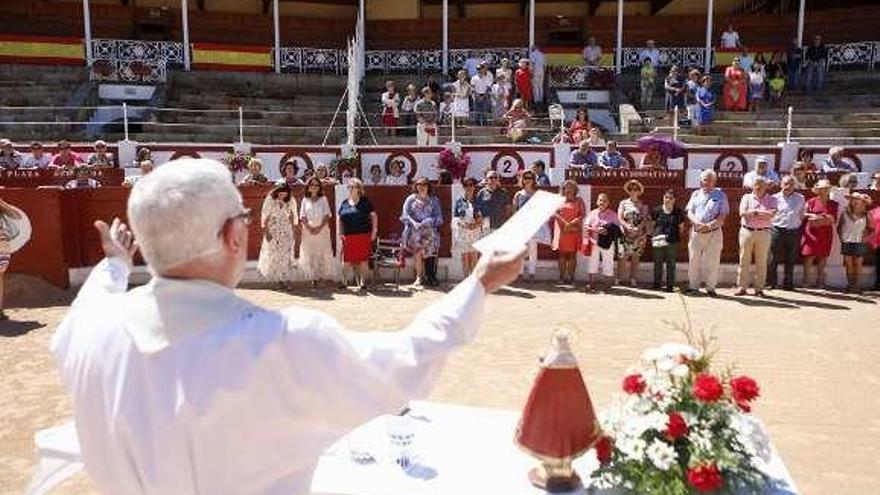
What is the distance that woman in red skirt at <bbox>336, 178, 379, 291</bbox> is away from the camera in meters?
9.66

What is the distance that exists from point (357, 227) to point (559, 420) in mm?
7120

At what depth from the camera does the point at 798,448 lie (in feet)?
15.3

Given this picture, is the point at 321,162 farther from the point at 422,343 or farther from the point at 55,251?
the point at 422,343

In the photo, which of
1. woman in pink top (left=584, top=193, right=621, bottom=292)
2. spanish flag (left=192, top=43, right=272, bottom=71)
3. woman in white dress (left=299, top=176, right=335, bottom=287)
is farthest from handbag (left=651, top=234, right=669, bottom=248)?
spanish flag (left=192, top=43, right=272, bottom=71)

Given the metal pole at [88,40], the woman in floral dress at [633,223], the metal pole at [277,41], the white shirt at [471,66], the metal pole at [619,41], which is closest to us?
the woman in floral dress at [633,223]

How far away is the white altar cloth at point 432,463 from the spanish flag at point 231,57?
19025 millimetres

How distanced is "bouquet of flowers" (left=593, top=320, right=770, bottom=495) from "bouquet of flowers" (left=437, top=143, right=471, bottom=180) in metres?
10.6

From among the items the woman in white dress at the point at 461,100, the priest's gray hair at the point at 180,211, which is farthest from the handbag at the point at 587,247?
the priest's gray hair at the point at 180,211

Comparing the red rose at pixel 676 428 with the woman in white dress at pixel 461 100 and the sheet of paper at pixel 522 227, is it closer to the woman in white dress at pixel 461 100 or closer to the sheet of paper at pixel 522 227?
the sheet of paper at pixel 522 227

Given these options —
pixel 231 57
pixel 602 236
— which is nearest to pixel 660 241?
pixel 602 236

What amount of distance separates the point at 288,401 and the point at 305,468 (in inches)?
8.4

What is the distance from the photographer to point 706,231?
9.41 metres

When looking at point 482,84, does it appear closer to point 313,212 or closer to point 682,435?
point 313,212

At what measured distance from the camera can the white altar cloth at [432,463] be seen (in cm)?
276
